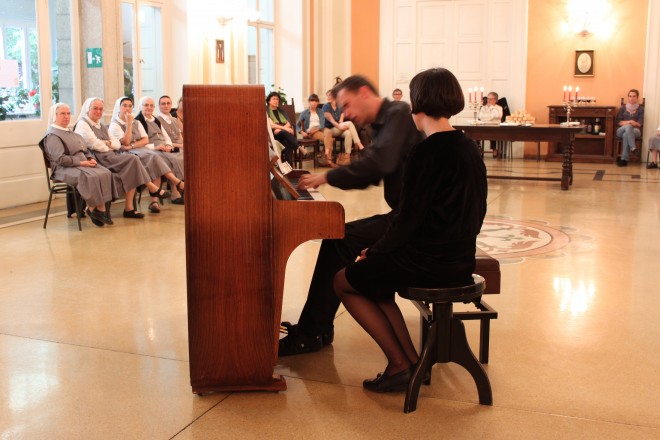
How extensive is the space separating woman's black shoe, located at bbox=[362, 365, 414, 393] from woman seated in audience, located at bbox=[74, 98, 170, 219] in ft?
15.4

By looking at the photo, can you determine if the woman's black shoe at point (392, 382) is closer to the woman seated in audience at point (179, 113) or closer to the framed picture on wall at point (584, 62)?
the woman seated in audience at point (179, 113)

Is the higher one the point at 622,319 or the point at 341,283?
the point at 341,283

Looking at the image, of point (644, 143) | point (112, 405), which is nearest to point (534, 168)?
point (644, 143)

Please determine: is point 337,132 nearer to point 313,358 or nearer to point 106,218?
point 106,218

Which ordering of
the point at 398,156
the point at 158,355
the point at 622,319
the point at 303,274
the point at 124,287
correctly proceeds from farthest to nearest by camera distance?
the point at 303,274, the point at 124,287, the point at 622,319, the point at 158,355, the point at 398,156

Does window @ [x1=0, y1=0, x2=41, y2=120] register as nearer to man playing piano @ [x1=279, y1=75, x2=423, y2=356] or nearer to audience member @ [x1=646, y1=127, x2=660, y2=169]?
man playing piano @ [x1=279, y1=75, x2=423, y2=356]

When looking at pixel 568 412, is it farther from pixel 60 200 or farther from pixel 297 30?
pixel 297 30

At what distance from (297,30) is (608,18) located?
5.23 m

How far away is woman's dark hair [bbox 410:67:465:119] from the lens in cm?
289

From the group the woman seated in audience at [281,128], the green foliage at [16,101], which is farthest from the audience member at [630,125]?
the green foliage at [16,101]

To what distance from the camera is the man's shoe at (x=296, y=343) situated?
3559 millimetres

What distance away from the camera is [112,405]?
300cm

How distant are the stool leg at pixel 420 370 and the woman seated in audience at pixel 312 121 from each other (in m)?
9.54

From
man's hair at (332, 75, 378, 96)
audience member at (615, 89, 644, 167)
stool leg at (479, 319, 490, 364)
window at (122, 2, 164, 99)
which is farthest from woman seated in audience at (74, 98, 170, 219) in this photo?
audience member at (615, 89, 644, 167)
